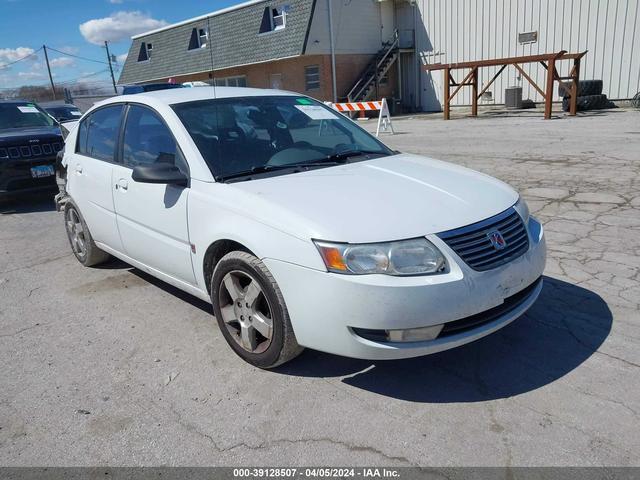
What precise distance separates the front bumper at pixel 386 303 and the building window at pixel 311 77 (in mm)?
24482

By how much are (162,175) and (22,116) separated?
781 centimetres

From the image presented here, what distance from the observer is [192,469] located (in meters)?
2.41

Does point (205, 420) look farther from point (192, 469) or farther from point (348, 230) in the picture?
point (348, 230)

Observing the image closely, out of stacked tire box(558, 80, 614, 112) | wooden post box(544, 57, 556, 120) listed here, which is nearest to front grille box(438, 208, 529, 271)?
wooden post box(544, 57, 556, 120)

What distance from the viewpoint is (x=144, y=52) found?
34250mm

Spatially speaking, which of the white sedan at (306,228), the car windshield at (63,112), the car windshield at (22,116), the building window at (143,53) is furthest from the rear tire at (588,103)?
the building window at (143,53)

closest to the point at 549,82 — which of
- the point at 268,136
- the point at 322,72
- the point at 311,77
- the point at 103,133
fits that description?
the point at 322,72

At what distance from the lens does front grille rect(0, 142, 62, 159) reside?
25.7 feet

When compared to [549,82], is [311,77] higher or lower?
higher

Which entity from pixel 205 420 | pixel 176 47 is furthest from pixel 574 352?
pixel 176 47

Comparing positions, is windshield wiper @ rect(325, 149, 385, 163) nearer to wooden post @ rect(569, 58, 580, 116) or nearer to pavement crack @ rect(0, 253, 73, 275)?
pavement crack @ rect(0, 253, 73, 275)

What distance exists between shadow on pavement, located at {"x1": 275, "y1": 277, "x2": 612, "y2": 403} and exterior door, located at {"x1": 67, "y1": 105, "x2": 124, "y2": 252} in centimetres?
227

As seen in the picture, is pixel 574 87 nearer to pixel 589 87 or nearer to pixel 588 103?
pixel 588 103

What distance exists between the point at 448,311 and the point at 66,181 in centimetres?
433
